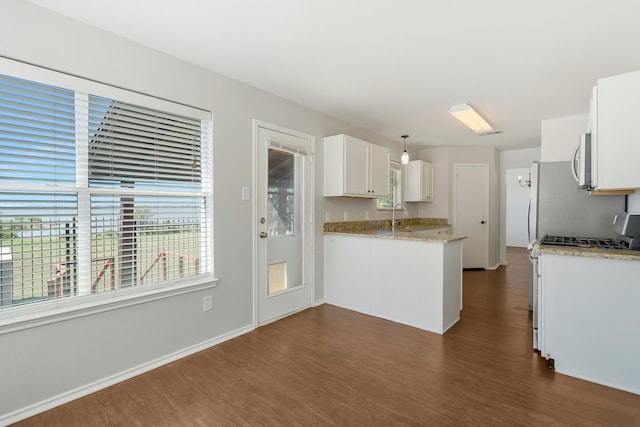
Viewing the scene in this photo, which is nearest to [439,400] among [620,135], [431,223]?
[620,135]

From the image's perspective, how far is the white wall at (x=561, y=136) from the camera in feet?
13.0

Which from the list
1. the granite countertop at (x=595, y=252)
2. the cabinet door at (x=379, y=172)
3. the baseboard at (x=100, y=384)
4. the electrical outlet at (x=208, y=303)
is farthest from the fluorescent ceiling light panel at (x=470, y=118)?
the baseboard at (x=100, y=384)

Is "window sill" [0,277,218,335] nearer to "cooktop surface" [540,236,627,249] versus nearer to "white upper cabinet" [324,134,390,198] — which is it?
"white upper cabinet" [324,134,390,198]

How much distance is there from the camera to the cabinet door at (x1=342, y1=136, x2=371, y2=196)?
3.87 m

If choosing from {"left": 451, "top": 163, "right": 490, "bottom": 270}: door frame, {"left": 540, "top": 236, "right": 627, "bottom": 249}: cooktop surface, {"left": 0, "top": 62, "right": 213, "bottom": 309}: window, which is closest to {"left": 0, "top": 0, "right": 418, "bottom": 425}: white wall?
{"left": 0, "top": 62, "right": 213, "bottom": 309}: window

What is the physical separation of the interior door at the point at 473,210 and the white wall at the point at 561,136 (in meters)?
1.95

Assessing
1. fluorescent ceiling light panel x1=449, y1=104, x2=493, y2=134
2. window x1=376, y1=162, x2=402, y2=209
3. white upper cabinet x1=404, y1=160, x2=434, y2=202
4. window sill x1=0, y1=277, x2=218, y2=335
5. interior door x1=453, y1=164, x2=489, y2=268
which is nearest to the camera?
window sill x1=0, y1=277, x2=218, y2=335

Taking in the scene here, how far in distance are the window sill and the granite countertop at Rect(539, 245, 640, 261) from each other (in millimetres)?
2851

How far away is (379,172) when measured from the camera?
14.5 feet

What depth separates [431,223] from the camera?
618 centimetres

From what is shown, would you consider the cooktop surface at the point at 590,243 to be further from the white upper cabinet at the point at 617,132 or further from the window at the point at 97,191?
the window at the point at 97,191

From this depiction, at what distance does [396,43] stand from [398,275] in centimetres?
222

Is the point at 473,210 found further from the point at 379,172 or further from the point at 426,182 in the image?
the point at 379,172

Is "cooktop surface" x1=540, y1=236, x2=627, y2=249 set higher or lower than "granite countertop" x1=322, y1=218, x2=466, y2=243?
lower
